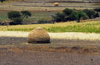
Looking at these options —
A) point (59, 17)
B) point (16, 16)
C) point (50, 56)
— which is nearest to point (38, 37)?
point (50, 56)

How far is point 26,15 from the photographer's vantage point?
234 ft

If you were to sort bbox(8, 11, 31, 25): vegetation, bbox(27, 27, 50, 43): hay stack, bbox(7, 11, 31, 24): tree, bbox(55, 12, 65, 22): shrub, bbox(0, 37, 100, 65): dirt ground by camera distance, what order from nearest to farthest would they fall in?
1. bbox(0, 37, 100, 65): dirt ground
2. bbox(27, 27, 50, 43): hay stack
3. bbox(8, 11, 31, 25): vegetation
4. bbox(7, 11, 31, 24): tree
5. bbox(55, 12, 65, 22): shrub

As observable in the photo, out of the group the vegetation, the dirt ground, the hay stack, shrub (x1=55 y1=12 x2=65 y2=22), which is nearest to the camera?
the dirt ground

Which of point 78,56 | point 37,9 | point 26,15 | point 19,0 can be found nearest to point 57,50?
point 78,56

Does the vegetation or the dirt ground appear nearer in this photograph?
the dirt ground

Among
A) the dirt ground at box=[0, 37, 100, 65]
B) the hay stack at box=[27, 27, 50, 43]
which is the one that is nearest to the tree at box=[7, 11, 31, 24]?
the hay stack at box=[27, 27, 50, 43]

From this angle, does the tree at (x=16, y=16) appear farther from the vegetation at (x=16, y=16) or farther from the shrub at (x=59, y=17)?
the shrub at (x=59, y=17)

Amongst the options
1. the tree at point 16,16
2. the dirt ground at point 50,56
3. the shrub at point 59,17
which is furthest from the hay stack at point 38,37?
the shrub at point 59,17

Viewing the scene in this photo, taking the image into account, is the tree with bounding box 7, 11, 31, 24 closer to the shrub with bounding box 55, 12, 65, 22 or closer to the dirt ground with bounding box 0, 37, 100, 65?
the shrub with bounding box 55, 12, 65, 22

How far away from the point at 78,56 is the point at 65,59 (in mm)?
1393

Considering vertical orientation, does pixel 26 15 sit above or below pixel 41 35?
below

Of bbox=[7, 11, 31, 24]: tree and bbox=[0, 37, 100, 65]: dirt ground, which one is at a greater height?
bbox=[0, 37, 100, 65]: dirt ground

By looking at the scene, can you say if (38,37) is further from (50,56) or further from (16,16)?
(16,16)

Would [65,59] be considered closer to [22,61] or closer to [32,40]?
[22,61]
